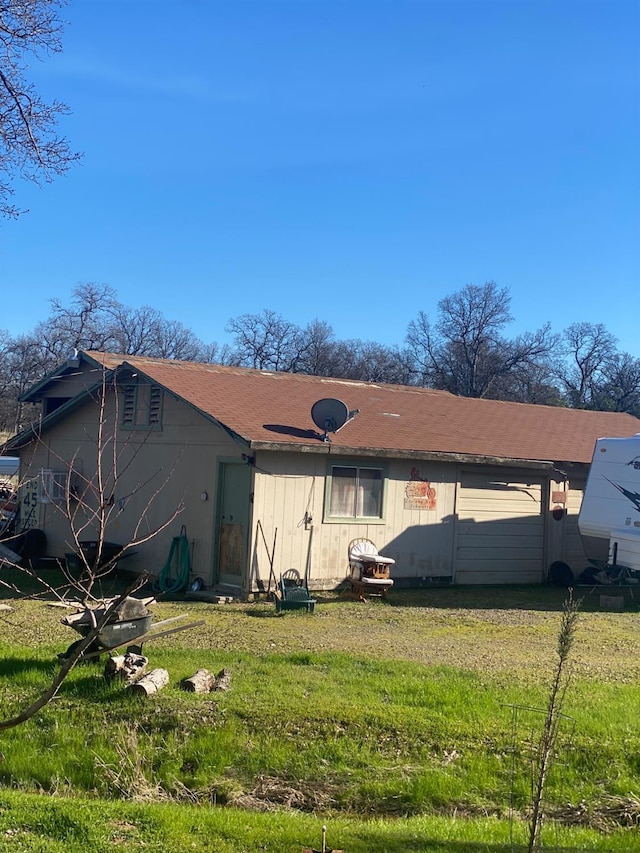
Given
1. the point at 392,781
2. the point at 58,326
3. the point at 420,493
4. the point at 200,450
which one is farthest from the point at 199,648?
the point at 58,326

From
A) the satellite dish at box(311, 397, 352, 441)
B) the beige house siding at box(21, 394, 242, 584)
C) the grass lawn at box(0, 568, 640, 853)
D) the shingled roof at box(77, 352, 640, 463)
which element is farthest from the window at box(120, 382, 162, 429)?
the grass lawn at box(0, 568, 640, 853)

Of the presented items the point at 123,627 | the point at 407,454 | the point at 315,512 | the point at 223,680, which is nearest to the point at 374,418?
the point at 407,454

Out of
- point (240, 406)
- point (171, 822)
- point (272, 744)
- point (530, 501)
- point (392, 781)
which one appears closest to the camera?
point (171, 822)

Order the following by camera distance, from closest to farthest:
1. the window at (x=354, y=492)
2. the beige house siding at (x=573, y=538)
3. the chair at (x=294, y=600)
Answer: the chair at (x=294, y=600)
the window at (x=354, y=492)
the beige house siding at (x=573, y=538)

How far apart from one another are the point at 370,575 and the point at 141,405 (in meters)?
5.61

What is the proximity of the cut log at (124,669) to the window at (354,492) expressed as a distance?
664cm

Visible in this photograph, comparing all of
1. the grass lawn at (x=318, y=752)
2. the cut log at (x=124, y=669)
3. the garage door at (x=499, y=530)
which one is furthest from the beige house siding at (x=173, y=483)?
the cut log at (x=124, y=669)

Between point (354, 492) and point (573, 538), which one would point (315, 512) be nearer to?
point (354, 492)

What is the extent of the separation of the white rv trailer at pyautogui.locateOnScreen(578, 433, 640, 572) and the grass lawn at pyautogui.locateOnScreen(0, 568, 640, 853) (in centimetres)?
504

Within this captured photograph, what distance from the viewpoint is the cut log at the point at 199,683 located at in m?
7.91

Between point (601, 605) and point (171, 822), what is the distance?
1100cm

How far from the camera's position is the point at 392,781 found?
20.7 ft

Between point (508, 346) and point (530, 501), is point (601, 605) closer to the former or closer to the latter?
point (530, 501)

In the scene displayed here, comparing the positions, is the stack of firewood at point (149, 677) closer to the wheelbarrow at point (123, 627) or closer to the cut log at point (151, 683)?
the cut log at point (151, 683)
